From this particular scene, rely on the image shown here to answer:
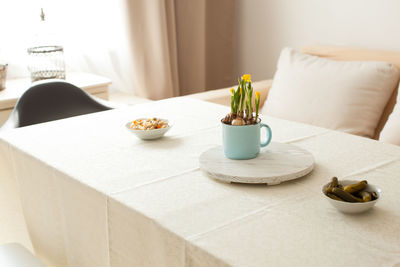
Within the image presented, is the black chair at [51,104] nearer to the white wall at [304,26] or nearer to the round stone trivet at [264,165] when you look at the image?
the round stone trivet at [264,165]

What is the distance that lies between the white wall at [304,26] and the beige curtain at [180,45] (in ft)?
0.42

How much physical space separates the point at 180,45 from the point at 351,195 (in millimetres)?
2525

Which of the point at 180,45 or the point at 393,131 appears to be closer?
the point at 393,131

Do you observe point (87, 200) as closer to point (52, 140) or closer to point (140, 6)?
point (52, 140)

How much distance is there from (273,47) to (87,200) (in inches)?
94.3

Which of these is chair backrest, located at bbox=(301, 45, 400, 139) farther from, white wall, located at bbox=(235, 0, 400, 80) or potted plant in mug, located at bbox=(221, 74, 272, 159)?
potted plant in mug, located at bbox=(221, 74, 272, 159)

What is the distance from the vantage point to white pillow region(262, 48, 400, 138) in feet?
7.49

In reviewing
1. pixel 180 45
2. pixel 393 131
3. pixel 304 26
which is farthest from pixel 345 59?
pixel 180 45

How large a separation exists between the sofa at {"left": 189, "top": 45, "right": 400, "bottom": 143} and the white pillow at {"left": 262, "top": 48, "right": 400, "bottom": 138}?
0.05 metres

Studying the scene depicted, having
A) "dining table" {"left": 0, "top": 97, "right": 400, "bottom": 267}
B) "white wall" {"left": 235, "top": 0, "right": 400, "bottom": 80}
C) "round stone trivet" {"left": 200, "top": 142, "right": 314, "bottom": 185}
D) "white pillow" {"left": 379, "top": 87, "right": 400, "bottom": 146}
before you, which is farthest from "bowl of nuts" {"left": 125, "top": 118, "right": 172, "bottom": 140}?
"white wall" {"left": 235, "top": 0, "right": 400, "bottom": 80}

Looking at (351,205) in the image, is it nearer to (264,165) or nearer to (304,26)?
(264,165)

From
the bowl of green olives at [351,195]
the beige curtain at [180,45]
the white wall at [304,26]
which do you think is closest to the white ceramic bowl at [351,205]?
the bowl of green olives at [351,195]

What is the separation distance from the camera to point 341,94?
2.30 m

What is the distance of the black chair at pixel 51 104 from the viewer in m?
2.08
